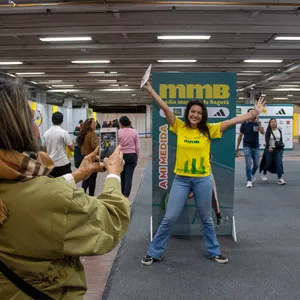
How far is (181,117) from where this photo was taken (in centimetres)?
408

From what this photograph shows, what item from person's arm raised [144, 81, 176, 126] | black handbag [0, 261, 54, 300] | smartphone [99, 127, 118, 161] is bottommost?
black handbag [0, 261, 54, 300]

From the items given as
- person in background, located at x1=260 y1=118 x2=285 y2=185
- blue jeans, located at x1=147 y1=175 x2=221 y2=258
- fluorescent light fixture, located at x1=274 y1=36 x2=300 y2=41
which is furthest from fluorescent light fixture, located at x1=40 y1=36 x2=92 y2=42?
blue jeans, located at x1=147 y1=175 x2=221 y2=258

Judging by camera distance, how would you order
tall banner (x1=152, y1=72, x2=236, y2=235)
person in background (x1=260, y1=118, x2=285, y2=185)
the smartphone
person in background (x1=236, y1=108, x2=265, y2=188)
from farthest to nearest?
person in background (x1=260, y1=118, x2=285, y2=185) → person in background (x1=236, y1=108, x2=265, y2=188) → tall banner (x1=152, y1=72, x2=236, y2=235) → the smartphone

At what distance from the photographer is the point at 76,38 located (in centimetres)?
832

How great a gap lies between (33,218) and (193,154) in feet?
8.39

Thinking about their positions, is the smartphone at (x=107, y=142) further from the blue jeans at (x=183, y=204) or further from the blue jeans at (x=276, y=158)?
the blue jeans at (x=276, y=158)

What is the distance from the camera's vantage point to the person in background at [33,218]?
94 centimetres

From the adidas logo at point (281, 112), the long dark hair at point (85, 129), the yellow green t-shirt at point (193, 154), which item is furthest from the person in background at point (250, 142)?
the adidas logo at point (281, 112)

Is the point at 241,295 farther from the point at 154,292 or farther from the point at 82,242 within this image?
the point at 82,242

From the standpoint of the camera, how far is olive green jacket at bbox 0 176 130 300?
937 mm

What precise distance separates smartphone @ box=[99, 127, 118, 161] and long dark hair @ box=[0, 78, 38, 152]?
0.46 metres

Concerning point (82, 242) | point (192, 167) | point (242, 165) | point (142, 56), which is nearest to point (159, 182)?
point (192, 167)

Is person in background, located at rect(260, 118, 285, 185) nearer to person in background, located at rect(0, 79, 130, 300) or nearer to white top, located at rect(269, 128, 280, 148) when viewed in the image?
white top, located at rect(269, 128, 280, 148)

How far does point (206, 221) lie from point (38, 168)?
2.69 m
